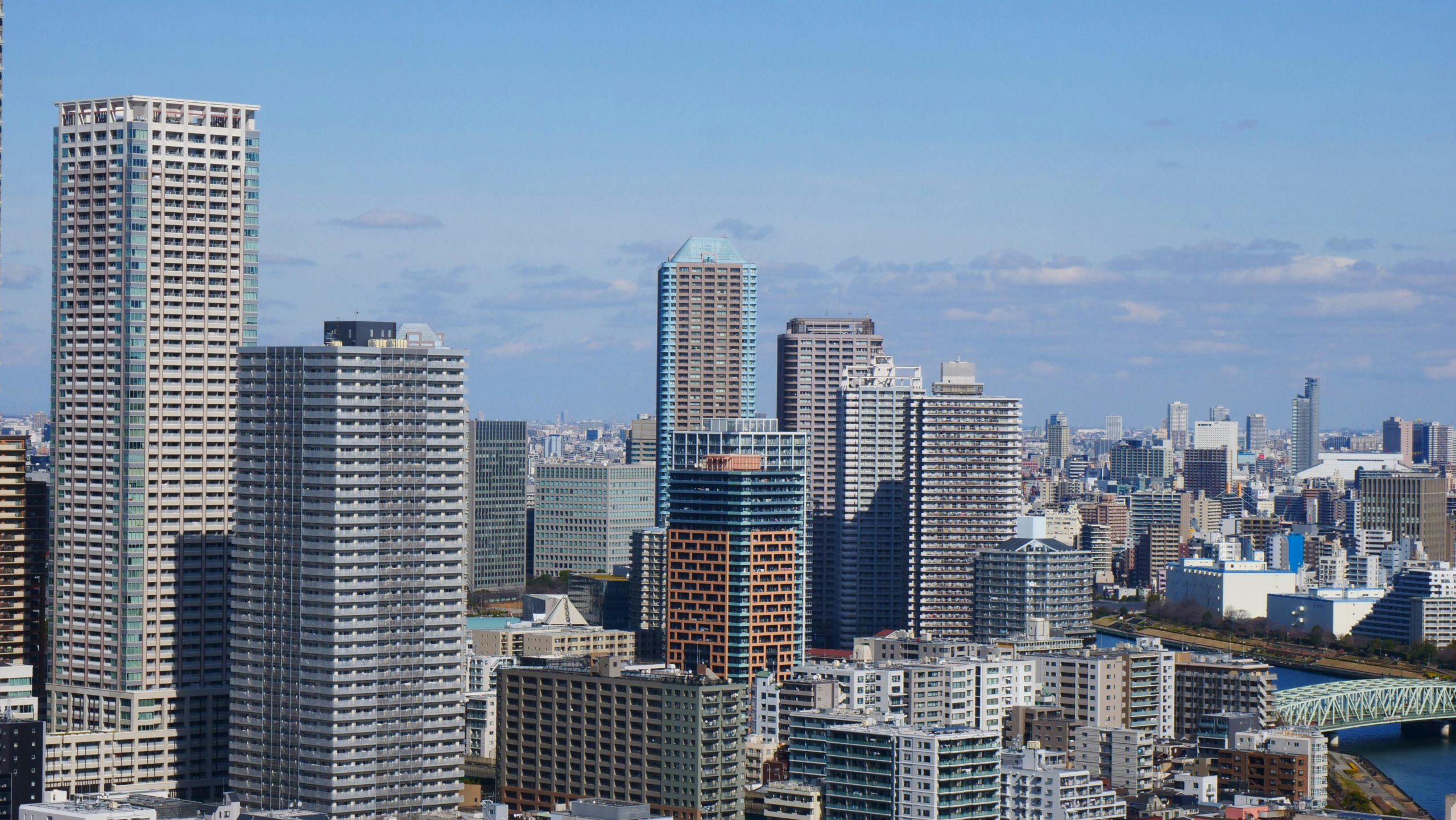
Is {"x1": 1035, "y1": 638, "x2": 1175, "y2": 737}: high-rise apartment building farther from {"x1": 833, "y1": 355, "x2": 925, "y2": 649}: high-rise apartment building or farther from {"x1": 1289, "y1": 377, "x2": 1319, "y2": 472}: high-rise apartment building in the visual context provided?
{"x1": 1289, "y1": 377, "x2": 1319, "y2": 472}: high-rise apartment building

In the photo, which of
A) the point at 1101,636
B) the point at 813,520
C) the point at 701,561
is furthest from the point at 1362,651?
the point at 701,561

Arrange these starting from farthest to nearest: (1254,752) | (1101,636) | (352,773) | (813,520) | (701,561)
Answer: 1. (1101,636)
2. (813,520)
3. (701,561)
4. (1254,752)
5. (352,773)

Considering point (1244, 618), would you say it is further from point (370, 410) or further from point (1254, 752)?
point (370, 410)

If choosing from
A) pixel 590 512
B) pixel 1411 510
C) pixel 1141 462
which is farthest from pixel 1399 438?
pixel 590 512

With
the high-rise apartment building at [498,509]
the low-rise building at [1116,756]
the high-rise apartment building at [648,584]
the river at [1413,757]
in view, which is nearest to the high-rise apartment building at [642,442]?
the high-rise apartment building at [498,509]

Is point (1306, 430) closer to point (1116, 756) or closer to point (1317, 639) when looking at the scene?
point (1317, 639)

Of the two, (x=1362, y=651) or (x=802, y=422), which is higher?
(x=802, y=422)
